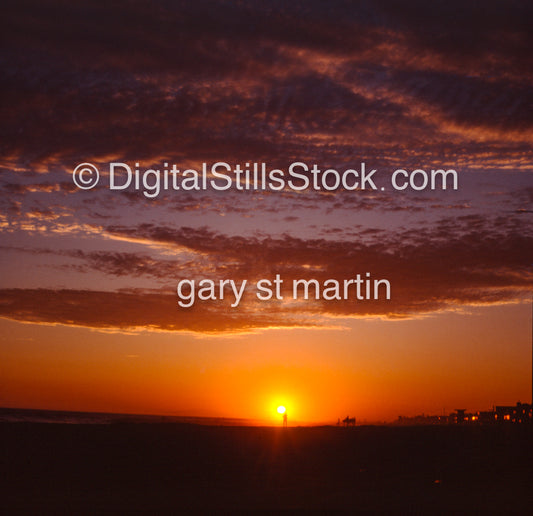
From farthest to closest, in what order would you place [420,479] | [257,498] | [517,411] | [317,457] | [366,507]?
[517,411] < [317,457] < [420,479] < [257,498] < [366,507]

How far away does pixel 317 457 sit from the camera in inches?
1088

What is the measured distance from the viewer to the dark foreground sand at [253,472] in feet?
→ 55.7

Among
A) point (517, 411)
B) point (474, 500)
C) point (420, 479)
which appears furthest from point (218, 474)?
point (517, 411)

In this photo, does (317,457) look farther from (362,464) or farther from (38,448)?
(38,448)

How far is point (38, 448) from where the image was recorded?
84.6 feet

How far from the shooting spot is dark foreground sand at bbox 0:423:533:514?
17.0 metres

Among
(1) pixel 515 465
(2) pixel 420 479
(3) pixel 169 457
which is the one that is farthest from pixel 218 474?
(1) pixel 515 465

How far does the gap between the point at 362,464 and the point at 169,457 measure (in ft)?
25.4

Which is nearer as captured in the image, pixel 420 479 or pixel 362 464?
pixel 420 479

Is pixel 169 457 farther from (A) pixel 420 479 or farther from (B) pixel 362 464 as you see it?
(A) pixel 420 479

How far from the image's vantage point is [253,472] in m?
23.3

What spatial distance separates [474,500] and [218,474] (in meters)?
8.93

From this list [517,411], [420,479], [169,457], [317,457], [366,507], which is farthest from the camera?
[517,411]

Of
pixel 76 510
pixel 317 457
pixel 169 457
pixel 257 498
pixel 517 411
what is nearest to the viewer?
pixel 76 510
